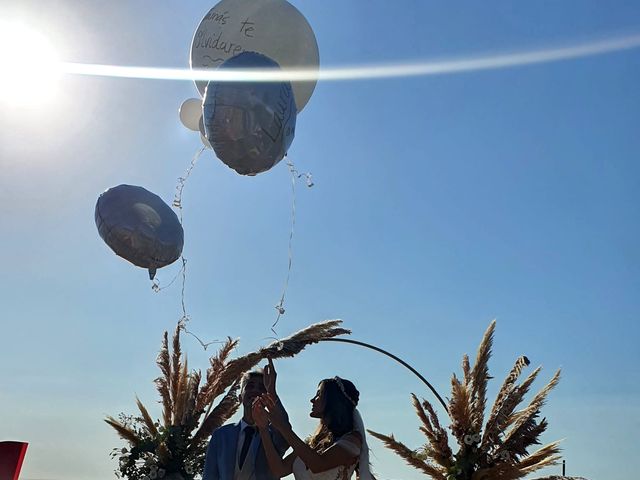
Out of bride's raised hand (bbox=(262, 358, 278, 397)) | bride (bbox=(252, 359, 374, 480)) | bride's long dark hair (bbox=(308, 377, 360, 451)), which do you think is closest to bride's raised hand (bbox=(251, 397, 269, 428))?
bride (bbox=(252, 359, 374, 480))

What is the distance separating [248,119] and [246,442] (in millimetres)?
1997

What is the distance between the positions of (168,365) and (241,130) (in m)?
4.62

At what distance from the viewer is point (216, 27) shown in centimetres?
581

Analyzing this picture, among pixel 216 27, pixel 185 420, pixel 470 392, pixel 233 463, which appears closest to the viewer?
pixel 233 463

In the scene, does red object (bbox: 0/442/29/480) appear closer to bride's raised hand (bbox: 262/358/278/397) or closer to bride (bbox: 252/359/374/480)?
bride (bbox: 252/359/374/480)

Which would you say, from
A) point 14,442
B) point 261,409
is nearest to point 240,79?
point 261,409

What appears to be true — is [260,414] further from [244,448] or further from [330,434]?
[244,448]

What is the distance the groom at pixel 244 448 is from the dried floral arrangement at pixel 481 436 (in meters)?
Result: 3.61

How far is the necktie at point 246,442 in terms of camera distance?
4.36m

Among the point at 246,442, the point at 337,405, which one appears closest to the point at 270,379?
the point at 337,405

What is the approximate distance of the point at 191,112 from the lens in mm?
6125

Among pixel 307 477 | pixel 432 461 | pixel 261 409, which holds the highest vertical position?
pixel 432 461

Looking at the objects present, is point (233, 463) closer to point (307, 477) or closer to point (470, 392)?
point (307, 477)

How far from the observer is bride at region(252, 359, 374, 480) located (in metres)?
3.52
